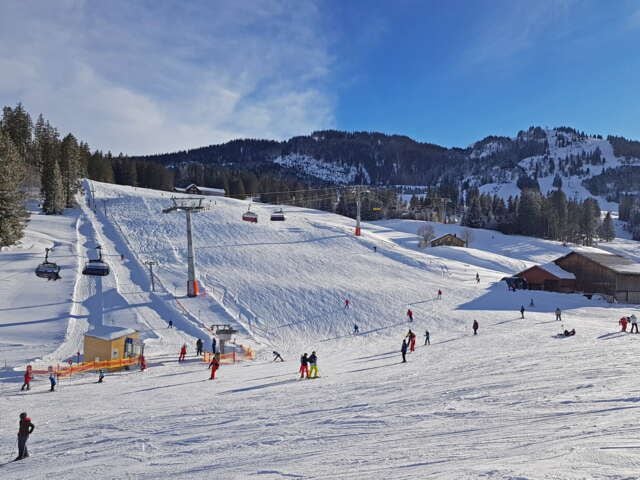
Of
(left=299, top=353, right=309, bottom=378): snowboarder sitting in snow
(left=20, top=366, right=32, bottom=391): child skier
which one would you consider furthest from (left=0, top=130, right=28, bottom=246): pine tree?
(left=299, top=353, right=309, bottom=378): snowboarder sitting in snow

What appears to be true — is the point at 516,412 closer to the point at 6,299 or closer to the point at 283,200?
the point at 6,299

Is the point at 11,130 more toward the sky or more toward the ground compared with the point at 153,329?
more toward the sky

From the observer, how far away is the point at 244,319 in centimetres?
3534

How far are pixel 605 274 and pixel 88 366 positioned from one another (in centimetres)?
4524

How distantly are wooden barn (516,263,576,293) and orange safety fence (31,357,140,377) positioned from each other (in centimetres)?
4045

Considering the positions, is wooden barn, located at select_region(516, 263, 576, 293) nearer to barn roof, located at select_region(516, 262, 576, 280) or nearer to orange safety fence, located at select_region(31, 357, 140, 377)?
barn roof, located at select_region(516, 262, 576, 280)

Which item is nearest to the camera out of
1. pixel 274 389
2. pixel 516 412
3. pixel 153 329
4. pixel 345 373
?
pixel 516 412

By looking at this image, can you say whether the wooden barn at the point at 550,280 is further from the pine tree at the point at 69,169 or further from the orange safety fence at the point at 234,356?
the pine tree at the point at 69,169

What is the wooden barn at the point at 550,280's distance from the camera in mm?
49125

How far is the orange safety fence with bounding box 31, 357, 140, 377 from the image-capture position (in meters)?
21.5

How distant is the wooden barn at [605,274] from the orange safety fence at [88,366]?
42.0m

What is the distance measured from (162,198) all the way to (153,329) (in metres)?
55.0

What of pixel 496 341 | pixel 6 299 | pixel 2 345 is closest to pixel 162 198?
pixel 6 299

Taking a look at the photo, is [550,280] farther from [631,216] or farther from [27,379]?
[631,216]
